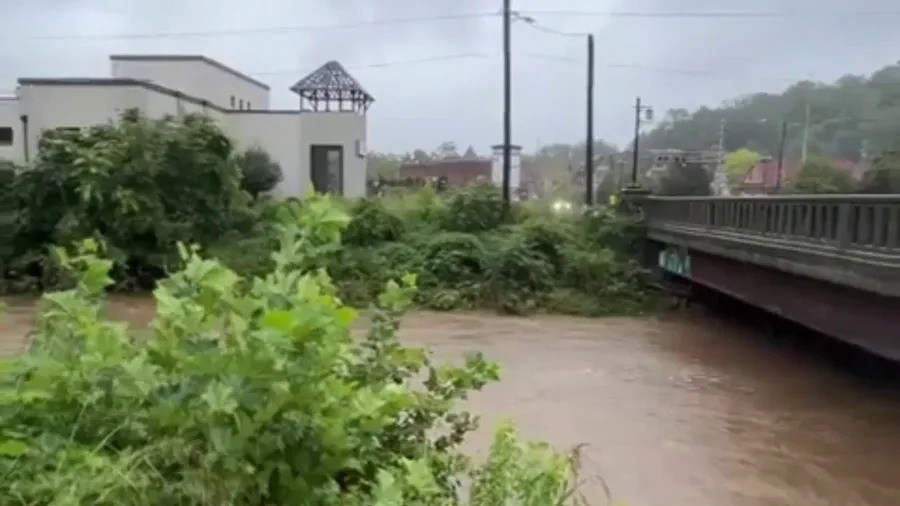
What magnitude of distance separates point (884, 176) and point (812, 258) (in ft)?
62.4

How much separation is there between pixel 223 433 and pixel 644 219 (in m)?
21.9

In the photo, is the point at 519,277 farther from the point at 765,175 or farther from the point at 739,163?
the point at 739,163

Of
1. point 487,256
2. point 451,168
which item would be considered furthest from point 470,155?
point 487,256

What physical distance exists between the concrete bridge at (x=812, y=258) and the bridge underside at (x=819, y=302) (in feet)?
0.04

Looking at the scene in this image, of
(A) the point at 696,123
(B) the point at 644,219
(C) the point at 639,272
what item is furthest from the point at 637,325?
(A) the point at 696,123

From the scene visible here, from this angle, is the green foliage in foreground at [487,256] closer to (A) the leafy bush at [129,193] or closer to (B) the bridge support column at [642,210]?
(B) the bridge support column at [642,210]

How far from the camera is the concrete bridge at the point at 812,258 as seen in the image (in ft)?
33.9

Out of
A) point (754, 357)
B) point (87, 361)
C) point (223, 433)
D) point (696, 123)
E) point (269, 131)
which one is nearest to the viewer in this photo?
point (223, 433)

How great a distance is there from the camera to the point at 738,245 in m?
15.5

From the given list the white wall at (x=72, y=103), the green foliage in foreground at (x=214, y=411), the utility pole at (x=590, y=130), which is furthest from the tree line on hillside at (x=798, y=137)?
the green foliage in foreground at (x=214, y=411)

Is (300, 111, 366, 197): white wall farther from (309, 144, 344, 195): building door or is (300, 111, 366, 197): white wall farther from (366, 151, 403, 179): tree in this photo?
(366, 151, 403, 179): tree

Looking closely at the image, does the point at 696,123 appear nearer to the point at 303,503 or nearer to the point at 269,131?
the point at 269,131

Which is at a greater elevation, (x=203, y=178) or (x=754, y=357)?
(x=203, y=178)

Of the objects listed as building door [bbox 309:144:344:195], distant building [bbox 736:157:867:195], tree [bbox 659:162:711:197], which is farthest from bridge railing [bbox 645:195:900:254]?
distant building [bbox 736:157:867:195]
